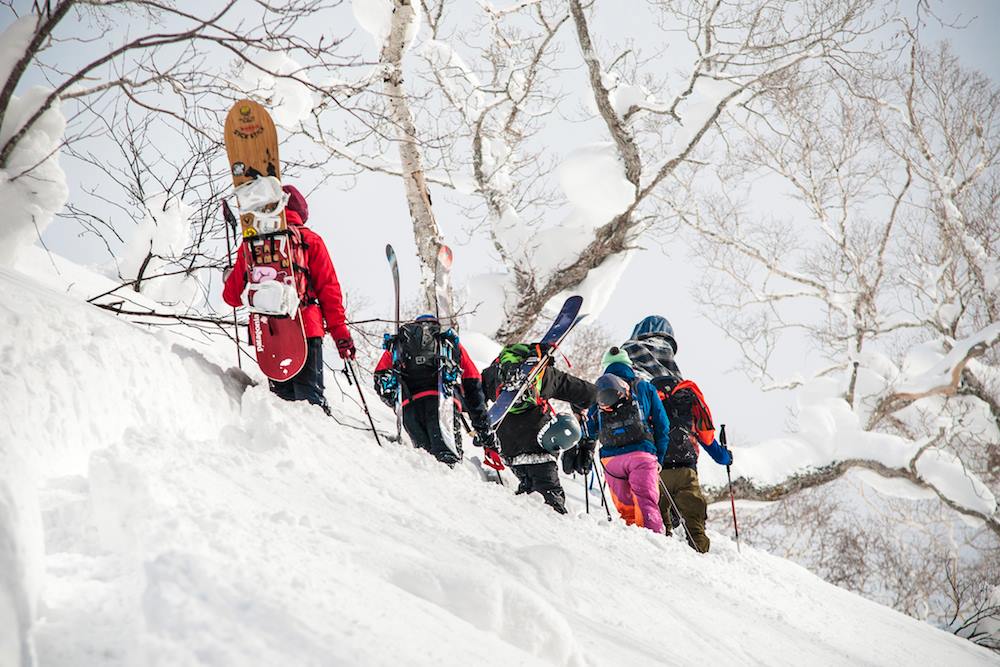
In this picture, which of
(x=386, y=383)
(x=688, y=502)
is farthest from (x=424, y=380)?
(x=688, y=502)

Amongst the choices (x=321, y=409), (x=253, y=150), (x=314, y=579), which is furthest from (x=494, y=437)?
(x=314, y=579)

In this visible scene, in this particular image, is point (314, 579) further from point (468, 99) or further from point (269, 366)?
point (468, 99)

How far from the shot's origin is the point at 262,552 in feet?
5.28

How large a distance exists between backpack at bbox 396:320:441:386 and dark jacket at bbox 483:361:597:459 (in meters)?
0.69

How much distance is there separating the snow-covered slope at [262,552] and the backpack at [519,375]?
1398 millimetres

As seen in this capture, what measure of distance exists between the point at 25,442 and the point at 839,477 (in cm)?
967

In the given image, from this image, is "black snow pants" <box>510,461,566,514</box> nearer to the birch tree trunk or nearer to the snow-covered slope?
the snow-covered slope

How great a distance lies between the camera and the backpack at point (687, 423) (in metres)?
5.61

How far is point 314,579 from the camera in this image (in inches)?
61.4

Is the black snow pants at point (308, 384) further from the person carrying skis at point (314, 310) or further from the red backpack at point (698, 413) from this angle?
the red backpack at point (698, 413)

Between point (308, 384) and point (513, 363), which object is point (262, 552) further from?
point (513, 363)

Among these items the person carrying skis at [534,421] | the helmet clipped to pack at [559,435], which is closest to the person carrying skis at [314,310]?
the person carrying skis at [534,421]

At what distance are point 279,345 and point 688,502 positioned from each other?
12.3ft

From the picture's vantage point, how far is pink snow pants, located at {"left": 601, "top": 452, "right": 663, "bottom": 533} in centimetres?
501
